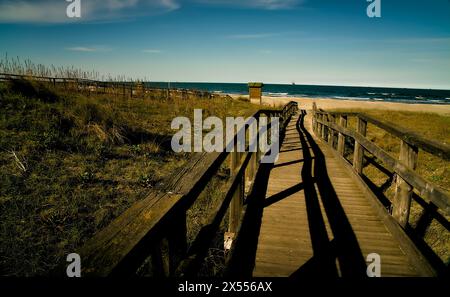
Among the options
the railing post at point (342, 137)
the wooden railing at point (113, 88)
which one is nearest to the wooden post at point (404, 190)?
the railing post at point (342, 137)

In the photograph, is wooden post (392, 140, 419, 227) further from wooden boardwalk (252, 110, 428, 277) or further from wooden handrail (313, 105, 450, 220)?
wooden boardwalk (252, 110, 428, 277)

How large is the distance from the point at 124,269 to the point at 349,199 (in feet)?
14.5

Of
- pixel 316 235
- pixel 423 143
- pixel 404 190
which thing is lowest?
pixel 316 235

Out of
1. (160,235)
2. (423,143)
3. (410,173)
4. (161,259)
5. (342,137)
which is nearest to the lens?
(160,235)

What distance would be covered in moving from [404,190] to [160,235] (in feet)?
9.36

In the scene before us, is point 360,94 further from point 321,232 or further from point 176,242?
point 176,242

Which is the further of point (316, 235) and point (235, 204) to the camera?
point (316, 235)

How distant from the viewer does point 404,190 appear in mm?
3055

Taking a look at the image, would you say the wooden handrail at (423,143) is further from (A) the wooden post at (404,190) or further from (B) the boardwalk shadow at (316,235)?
(B) the boardwalk shadow at (316,235)

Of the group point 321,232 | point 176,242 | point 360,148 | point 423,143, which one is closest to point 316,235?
point 321,232

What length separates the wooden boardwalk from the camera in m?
2.90

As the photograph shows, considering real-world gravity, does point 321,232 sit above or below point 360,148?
below

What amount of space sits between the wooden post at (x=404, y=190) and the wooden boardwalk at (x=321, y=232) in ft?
1.28

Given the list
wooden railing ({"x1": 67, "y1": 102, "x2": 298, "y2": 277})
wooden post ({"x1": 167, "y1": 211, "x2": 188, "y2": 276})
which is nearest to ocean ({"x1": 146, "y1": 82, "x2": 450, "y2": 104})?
wooden railing ({"x1": 67, "y1": 102, "x2": 298, "y2": 277})
